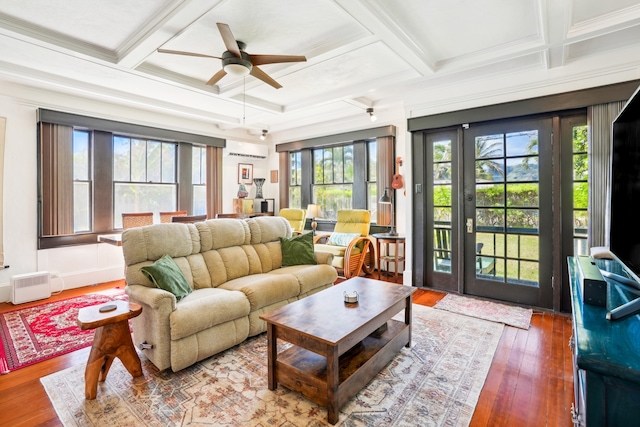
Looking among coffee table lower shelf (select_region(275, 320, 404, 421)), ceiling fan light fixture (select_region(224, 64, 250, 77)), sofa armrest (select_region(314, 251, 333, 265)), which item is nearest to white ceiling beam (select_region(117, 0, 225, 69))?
ceiling fan light fixture (select_region(224, 64, 250, 77))

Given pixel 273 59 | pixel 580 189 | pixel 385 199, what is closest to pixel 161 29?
pixel 273 59

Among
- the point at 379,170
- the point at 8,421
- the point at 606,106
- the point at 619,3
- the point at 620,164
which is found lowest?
the point at 8,421

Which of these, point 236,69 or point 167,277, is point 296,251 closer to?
point 167,277

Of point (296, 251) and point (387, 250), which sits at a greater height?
point (296, 251)

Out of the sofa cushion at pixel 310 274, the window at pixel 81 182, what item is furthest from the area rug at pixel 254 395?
the window at pixel 81 182

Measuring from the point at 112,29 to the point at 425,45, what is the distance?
2.81 metres

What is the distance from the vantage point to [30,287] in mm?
3908

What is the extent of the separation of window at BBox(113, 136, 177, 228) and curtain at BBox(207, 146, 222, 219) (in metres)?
0.60

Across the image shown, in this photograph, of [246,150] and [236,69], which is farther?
[246,150]

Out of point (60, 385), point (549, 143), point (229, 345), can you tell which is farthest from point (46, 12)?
point (549, 143)

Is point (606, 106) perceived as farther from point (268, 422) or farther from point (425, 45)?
point (268, 422)

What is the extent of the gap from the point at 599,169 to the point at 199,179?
5868 millimetres

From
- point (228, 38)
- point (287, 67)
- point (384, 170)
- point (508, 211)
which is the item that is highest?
point (287, 67)

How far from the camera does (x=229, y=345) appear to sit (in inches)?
102
